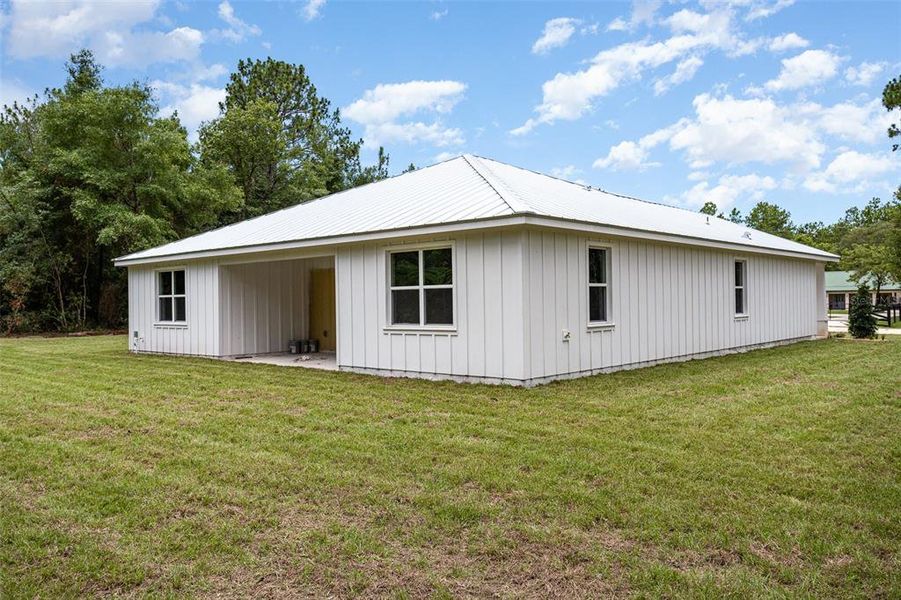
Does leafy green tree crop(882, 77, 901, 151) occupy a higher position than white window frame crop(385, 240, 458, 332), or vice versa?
leafy green tree crop(882, 77, 901, 151)

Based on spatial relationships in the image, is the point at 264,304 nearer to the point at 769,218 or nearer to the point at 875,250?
the point at 875,250

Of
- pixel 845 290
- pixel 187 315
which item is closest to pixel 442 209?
pixel 187 315

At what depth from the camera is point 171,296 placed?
1305 cm

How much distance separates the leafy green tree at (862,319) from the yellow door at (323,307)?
1416 centimetres

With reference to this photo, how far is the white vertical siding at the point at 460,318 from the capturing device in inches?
309

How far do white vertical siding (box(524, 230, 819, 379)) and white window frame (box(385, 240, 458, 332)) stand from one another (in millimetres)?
1131

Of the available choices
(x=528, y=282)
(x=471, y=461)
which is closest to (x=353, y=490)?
(x=471, y=461)

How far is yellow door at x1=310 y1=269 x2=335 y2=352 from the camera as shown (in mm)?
13516

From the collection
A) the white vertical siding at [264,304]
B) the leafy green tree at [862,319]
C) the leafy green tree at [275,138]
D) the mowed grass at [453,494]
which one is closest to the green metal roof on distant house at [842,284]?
the leafy green tree at [862,319]

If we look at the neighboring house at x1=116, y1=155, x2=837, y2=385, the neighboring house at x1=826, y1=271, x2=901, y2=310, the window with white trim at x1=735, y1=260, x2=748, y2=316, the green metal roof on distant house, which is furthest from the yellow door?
the green metal roof on distant house

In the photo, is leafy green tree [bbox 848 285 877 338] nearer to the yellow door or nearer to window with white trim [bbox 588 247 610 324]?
window with white trim [bbox 588 247 610 324]

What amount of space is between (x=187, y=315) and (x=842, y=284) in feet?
145

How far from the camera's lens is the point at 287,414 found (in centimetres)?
620

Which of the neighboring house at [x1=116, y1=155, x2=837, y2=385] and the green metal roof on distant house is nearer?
the neighboring house at [x1=116, y1=155, x2=837, y2=385]
